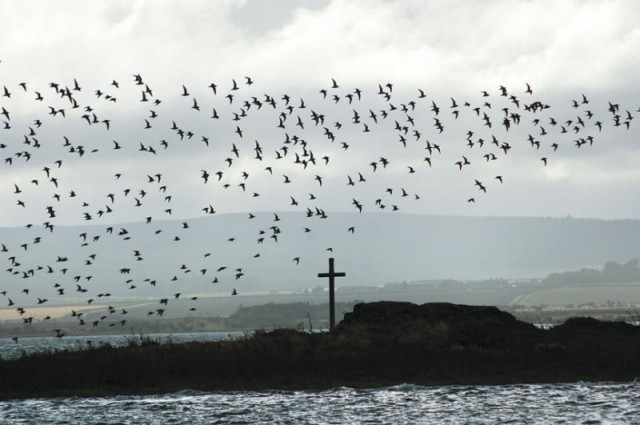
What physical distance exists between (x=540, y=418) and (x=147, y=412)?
50.6 ft

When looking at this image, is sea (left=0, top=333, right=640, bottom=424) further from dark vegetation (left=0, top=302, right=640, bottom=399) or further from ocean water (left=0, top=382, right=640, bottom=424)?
dark vegetation (left=0, top=302, right=640, bottom=399)

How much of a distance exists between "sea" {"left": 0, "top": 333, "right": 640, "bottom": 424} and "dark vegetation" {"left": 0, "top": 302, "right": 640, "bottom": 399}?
2050 millimetres

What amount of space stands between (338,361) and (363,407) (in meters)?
9.77

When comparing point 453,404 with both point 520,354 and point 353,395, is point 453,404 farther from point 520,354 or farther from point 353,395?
point 520,354

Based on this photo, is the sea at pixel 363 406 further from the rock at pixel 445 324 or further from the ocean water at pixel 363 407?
the rock at pixel 445 324

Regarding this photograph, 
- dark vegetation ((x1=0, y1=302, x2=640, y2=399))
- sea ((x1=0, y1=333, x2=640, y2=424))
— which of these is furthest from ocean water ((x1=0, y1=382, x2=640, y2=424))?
dark vegetation ((x1=0, y1=302, x2=640, y2=399))

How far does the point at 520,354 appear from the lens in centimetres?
5759

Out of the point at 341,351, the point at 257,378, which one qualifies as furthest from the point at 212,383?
the point at 341,351

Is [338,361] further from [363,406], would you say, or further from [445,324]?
[363,406]

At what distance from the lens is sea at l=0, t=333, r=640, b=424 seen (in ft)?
143

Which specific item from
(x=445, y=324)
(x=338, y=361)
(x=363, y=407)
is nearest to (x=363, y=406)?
(x=363, y=407)

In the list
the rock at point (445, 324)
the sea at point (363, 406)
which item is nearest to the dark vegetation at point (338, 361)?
the rock at point (445, 324)

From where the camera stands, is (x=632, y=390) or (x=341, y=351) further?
(x=341, y=351)

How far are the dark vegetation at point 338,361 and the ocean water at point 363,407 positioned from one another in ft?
7.57
